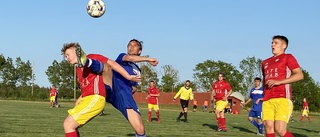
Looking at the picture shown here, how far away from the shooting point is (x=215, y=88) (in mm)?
19969

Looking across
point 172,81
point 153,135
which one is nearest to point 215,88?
point 153,135

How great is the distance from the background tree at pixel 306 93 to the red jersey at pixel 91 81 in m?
83.8


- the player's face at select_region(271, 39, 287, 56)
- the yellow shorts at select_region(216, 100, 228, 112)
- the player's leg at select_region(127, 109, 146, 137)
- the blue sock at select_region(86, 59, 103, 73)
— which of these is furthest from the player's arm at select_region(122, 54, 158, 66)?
the yellow shorts at select_region(216, 100, 228, 112)

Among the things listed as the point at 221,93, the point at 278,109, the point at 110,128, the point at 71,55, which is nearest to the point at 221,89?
the point at 221,93

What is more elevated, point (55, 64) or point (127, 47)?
point (55, 64)

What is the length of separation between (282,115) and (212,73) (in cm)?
9156

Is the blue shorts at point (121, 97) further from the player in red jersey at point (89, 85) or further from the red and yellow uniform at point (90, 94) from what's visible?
the red and yellow uniform at point (90, 94)

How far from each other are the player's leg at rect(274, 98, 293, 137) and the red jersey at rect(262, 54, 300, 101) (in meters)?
0.12

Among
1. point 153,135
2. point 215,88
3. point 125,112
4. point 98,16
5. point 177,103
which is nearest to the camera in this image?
point 125,112

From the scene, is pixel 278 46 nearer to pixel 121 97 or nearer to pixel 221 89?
pixel 121 97

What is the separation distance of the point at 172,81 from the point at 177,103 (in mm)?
19042

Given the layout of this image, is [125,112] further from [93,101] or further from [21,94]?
[21,94]

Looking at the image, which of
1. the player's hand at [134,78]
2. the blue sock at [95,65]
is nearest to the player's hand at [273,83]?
the player's hand at [134,78]

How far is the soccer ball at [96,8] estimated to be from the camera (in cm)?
1198
